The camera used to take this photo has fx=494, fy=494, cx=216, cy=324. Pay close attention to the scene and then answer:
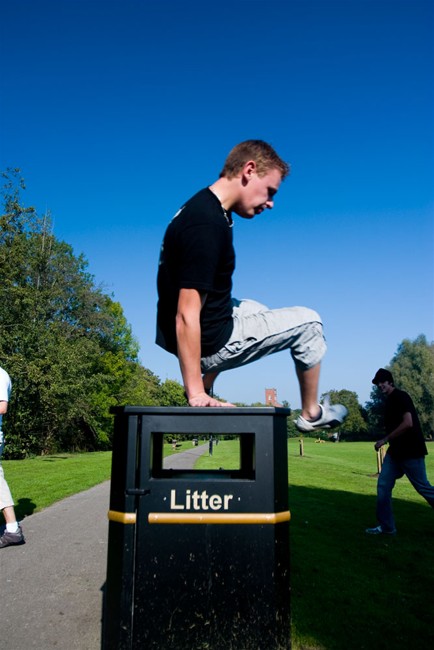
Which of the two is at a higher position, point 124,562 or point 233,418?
point 233,418

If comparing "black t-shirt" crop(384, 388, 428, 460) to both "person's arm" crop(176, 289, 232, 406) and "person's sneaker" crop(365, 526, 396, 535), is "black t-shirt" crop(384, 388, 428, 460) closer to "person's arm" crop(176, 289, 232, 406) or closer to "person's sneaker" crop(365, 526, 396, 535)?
"person's sneaker" crop(365, 526, 396, 535)

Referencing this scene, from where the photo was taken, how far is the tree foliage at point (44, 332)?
27.1m

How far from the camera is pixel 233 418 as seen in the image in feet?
8.01

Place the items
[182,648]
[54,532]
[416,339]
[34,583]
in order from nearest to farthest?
[182,648] → [34,583] → [54,532] → [416,339]

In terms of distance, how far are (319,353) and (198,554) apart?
1.29 m

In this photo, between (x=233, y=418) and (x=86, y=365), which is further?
(x=86, y=365)

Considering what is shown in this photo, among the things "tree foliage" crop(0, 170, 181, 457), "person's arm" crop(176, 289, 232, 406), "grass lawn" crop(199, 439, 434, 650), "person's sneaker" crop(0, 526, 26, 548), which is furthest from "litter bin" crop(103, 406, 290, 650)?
"tree foliage" crop(0, 170, 181, 457)

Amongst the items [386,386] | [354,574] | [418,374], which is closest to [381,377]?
[386,386]

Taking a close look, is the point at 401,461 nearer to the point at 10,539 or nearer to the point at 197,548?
the point at 10,539

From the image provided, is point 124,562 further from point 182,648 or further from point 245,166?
point 245,166

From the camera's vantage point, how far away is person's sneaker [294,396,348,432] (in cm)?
283

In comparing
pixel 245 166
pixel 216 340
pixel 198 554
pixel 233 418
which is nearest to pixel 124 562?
pixel 198 554

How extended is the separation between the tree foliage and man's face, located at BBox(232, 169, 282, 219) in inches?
977

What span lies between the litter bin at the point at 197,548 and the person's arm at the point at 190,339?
20cm
